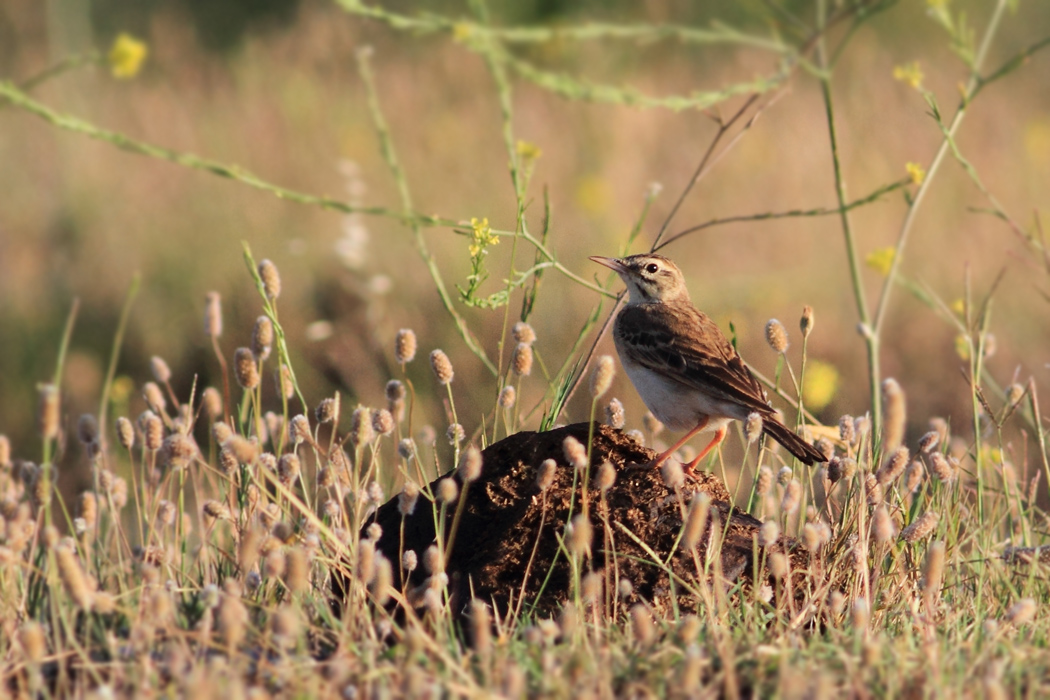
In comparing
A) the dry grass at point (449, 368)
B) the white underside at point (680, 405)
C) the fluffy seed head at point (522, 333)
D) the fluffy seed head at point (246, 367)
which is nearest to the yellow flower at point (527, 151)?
the dry grass at point (449, 368)

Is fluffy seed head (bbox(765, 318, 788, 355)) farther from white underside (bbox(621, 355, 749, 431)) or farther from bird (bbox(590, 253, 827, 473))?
white underside (bbox(621, 355, 749, 431))

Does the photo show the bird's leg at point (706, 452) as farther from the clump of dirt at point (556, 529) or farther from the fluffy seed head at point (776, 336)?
the fluffy seed head at point (776, 336)

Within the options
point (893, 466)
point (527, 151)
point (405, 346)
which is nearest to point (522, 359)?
point (405, 346)

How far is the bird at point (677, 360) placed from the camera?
4.45m

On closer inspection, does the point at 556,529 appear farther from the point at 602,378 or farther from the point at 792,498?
the point at 792,498

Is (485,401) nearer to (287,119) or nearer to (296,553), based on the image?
(296,553)

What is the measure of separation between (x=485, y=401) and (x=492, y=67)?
11.7 feet

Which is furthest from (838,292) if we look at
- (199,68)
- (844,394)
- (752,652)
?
(199,68)

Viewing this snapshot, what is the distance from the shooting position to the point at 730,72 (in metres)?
12.8

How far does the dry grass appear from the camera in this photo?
8.86 feet

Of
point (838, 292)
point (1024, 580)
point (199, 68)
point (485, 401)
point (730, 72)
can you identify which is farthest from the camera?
point (199, 68)

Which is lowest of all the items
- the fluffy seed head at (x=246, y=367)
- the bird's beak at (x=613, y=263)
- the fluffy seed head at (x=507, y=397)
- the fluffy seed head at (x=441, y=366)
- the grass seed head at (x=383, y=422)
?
the grass seed head at (x=383, y=422)

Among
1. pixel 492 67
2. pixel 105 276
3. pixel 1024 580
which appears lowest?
pixel 105 276

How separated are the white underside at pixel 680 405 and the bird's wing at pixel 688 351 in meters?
0.03
